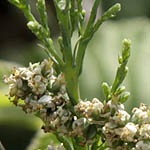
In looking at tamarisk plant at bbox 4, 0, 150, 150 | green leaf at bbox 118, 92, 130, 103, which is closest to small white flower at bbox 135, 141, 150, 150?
tamarisk plant at bbox 4, 0, 150, 150

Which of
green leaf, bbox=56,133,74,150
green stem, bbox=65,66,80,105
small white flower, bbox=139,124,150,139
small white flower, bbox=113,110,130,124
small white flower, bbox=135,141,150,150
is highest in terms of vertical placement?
green stem, bbox=65,66,80,105

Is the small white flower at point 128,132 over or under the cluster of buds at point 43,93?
under

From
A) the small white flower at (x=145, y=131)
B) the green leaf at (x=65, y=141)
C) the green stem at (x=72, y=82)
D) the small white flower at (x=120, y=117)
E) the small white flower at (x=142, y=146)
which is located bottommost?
the green leaf at (x=65, y=141)

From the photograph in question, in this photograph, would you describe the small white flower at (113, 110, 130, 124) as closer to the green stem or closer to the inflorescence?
the inflorescence

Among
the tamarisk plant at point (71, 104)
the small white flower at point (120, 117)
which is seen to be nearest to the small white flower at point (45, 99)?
the tamarisk plant at point (71, 104)

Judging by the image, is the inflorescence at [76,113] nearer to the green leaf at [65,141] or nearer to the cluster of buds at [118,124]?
the cluster of buds at [118,124]

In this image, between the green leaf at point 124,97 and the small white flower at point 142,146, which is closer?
the small white flower at point 142,146

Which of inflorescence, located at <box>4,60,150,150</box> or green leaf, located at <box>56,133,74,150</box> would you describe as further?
green leaf, located at <box>56,133,74,150</box>

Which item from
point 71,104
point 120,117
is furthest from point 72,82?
point 120,117

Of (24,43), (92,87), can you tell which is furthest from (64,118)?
(24,43)

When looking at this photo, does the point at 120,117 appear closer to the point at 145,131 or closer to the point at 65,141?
the point at 145,131
